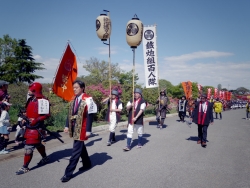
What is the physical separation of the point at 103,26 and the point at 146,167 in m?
5.22

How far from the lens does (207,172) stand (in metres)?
4.56

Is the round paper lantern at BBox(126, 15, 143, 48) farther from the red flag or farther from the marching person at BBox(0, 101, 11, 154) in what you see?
the marching person at BBox(0, 101, 11, 154)

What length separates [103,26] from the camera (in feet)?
24.9

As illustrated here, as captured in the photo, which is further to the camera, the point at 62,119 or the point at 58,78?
the point at 62,119

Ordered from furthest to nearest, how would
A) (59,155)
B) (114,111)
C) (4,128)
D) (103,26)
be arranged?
(103,26), (114,111), (59,155), (4,128)

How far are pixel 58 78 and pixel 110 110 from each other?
7.37 ft

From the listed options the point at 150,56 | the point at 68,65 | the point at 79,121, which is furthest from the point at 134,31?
the point at 150,56

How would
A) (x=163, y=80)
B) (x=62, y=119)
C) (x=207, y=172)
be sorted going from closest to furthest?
(x=207, y=172) < (x=62, y=119) < (x=163, y=80)

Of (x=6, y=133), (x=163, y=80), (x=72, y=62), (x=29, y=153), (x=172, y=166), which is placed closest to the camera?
(x=29, y=153)

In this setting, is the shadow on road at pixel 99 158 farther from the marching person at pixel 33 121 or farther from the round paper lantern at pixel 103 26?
the round paper lantern at pixel 103 26

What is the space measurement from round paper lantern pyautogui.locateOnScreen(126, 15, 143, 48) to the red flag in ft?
7.34

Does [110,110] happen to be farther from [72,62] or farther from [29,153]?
[29,153]

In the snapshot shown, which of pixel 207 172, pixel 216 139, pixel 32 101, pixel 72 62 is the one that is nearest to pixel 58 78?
pixel 72 62

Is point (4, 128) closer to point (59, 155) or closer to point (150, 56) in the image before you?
point (59, 155)
